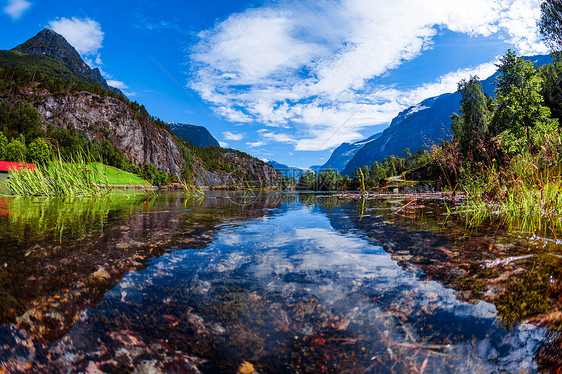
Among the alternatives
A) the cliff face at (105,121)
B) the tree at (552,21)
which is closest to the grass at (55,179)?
the tree at (552,21)

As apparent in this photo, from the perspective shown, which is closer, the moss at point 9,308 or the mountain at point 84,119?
the moss at point 9,308

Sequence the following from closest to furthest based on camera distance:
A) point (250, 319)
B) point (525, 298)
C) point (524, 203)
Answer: point (250, 319) < point (525, 298) < point (524, 203)

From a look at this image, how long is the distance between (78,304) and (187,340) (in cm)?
159

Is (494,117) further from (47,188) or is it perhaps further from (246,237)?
(47,188)

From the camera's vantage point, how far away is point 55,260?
4305 millimetres

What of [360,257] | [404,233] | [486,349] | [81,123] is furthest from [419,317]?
[81,123]

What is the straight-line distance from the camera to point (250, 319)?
2.67 metres

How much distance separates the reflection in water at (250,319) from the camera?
6.62ft

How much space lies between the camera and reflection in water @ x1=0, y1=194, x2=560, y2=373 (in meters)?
2.02

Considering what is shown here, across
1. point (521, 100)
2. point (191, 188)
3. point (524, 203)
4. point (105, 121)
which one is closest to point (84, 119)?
point (105, 121)

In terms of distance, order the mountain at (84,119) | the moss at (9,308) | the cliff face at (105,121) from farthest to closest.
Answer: the cliff face at (105,121)
the mountain at (84,119)
the moss at (9,308)

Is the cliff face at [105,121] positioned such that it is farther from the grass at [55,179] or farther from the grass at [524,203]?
the grass at [524,203]

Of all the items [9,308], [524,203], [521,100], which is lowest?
[9,308]

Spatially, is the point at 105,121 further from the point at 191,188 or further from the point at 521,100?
the point at 521,100
